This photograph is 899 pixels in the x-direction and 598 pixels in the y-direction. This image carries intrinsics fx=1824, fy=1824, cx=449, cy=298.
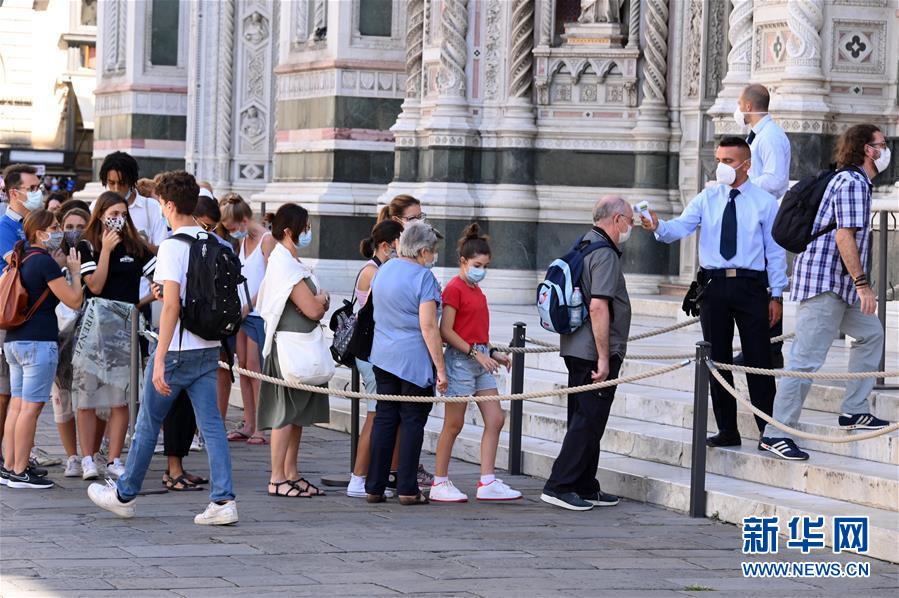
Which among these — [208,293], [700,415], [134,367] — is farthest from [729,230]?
[134,367]

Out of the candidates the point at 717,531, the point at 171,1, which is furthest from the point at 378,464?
the point at 171,1

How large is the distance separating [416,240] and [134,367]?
6.87 feet

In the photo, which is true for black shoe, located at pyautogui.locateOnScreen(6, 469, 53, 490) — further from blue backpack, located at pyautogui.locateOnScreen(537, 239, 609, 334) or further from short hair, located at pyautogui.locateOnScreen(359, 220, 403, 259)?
blue backpack, located at pyautogui.locateOnScreen(537, 239, 609, 334)

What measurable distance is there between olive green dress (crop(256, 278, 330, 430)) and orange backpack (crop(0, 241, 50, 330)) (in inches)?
56.2

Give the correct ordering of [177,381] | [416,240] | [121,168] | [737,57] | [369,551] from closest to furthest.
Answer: [369,551] < [177,381] < [416,240] < [121,168] < [737,57]

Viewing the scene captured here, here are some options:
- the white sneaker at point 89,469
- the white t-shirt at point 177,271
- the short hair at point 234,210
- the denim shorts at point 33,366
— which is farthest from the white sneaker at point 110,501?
the short hair at point 234,210

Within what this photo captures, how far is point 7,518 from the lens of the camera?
9.66 meters

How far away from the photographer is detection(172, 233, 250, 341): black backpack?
365 inches

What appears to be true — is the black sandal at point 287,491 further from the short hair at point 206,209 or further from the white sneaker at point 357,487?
the short hair at point 206,209

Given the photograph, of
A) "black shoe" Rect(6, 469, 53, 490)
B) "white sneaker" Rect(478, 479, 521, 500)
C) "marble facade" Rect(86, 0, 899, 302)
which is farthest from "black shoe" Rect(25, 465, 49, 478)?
"marble facade" Rect(86, 0, 899, 302)

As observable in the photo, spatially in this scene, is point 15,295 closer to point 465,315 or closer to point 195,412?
point 195,412

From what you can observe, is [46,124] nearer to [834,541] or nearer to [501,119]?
[501,119]

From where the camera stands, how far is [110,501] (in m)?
9.53

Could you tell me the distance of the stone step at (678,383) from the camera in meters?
10.6
